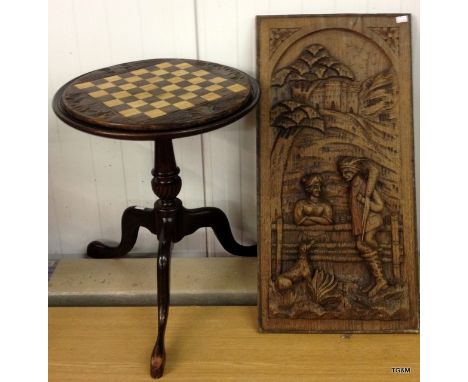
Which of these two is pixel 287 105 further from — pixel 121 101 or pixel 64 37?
pixel 64 37

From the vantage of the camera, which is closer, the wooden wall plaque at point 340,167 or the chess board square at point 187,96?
the chess board square at point 187,96

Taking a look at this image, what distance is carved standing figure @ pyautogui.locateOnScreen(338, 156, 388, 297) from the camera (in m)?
2.06

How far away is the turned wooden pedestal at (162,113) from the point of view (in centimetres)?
163

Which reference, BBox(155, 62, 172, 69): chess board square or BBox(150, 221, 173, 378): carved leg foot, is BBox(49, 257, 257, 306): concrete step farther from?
BBox(155, 62, 172, 69): chess board square

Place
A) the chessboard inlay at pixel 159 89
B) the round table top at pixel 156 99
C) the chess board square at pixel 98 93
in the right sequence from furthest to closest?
the chess board square at pixel 98 93
the chessboard inlay at pixel 159 89
the round table top at pixel 156 99

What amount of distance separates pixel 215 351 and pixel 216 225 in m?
0.49

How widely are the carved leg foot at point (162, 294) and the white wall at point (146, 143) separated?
0.34m

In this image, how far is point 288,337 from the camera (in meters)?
2.04

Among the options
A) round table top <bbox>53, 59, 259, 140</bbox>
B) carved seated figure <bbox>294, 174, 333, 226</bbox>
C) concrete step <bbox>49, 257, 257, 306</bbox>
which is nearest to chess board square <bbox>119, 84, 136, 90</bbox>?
round table top <bbox>53, 59, 259, 140</bbox>

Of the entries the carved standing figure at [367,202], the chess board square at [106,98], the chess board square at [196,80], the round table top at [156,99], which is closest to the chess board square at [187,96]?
the round table top at [156,99]

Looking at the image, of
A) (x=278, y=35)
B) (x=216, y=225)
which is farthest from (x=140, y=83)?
(x=216, y=225)

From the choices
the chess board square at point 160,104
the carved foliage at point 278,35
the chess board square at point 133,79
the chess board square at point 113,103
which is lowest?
the chess board square at point 160,104

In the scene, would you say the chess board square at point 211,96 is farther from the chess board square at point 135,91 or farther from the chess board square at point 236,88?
the chess board square at point 135,91

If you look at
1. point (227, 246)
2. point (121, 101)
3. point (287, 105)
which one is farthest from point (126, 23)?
point (227, 246)
